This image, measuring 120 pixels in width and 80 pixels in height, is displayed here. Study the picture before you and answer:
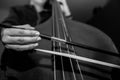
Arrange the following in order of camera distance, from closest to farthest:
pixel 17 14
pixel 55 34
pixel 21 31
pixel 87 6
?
pixel 21 31
pixel 55 34
pixel 17 14
pixel 87 6

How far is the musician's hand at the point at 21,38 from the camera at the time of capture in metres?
0.28

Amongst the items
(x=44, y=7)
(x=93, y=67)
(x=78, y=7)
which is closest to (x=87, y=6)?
(x=78, y=7)

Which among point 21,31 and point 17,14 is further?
point 17,14

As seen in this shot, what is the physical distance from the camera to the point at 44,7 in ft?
2.69

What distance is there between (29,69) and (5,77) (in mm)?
47

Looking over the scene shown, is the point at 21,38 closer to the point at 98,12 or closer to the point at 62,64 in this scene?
the point at 62,64

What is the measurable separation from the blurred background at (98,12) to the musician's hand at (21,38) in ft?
1.49

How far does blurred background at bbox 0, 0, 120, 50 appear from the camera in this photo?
0.76 meters

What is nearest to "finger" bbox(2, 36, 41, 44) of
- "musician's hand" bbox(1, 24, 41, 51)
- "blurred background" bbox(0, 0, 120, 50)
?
"musician's hand" bbox(1, 24, 41, 51)

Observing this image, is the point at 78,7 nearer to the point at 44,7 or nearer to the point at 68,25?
the point at 44,7

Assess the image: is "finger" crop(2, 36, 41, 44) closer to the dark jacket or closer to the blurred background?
the dark jacket

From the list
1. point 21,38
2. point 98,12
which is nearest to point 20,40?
point 21,38

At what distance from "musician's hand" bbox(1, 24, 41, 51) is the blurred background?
0.45 metres

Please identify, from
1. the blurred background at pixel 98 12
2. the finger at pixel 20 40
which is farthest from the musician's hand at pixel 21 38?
the blurred background at pixel 98 12
